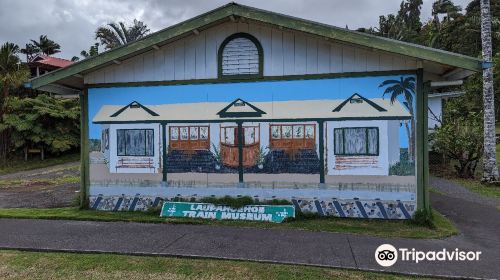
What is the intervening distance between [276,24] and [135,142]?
13.1ft

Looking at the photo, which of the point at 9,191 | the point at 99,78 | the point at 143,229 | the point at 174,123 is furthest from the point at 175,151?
the point at 9,191

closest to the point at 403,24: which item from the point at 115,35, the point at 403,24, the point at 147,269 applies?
the point at 403,24

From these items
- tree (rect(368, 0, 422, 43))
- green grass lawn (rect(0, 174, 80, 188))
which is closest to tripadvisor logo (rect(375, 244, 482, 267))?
green grass lawn (rect(0, 174, 80, 188))

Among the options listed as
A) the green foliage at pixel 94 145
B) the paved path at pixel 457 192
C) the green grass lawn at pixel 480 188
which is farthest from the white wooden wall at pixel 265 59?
the green grass lawn at pixel 480 188

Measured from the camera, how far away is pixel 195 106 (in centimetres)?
806

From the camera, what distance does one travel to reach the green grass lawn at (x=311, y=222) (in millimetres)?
6602

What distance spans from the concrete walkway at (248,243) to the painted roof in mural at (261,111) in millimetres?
2333

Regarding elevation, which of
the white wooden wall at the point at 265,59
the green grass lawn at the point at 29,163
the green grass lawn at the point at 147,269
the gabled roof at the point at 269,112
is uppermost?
the white wooden wall at the point at 265,59

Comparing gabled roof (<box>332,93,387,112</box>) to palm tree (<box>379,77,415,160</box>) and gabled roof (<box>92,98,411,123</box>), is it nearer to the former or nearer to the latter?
gabled roof (<box>92,98,411,123</box>)

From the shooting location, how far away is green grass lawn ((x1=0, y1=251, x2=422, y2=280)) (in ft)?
15.3

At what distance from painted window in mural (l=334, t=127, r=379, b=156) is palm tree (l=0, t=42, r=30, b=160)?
20.4 metres

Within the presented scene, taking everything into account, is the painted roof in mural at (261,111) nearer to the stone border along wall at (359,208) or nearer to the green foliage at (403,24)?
the stone border along wall at (359,208)

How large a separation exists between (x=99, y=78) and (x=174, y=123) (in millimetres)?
2101

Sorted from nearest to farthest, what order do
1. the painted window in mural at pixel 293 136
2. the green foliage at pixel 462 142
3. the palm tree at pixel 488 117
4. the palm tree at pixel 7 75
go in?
the painted window in mural at pixel 293 136, the palm tree at pixel 488 117, the green foliage at pixel 462 142, the palm tree at pixel 7 75
